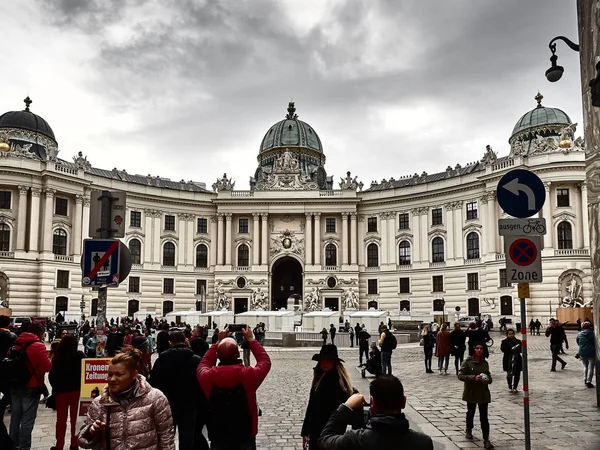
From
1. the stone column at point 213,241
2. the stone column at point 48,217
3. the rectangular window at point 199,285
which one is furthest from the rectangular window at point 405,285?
the stone column at point 48,217

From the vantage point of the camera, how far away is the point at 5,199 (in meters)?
49.7

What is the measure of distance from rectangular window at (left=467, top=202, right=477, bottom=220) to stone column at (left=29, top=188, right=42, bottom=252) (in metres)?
40.8

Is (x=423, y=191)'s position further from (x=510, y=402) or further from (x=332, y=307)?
(x=510, y=402)

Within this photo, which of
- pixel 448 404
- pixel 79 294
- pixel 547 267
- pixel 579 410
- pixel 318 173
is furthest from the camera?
pixel 318 173

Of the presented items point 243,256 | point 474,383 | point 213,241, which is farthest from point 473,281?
point 474,383

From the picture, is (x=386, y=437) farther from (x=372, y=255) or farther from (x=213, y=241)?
(x=213, y=241)

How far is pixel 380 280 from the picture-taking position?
197ft

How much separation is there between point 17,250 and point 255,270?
23151 millimetres

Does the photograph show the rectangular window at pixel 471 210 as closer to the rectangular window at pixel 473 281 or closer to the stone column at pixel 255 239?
the rectangular window at pixel 473 281

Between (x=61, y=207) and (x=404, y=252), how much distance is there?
34876 millimetres

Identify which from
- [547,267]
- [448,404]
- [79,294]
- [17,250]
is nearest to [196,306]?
[79,294]

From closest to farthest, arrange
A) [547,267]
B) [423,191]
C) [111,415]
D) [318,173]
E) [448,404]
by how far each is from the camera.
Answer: [111,415], [448,404], [547,267], [423,191], [318,173]

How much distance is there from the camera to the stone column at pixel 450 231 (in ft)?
182

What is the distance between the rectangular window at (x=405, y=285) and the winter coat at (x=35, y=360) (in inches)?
2055
